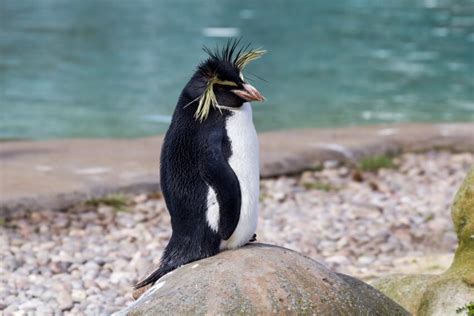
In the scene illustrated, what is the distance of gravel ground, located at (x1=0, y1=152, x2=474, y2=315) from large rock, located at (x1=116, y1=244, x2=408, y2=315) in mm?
1648

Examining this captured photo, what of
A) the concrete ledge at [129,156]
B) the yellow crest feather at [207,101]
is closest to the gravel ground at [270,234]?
the concrete ledge at [129,156]

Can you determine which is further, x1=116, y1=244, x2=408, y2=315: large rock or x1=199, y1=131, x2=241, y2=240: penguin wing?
x1=199, y1=131, x2=241, y2=240: penguin wing

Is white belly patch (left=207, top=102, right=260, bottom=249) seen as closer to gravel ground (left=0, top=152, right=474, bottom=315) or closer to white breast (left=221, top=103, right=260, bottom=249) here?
white breast (left=221, top=103, right=260, bottom=249)

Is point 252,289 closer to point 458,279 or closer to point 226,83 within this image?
point 226,83

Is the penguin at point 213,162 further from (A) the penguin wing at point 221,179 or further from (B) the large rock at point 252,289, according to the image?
(B) the large rock at point 252,289

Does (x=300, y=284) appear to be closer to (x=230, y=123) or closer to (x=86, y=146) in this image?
(x=230, y=123)

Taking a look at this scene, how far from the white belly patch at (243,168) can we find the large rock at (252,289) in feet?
0.32

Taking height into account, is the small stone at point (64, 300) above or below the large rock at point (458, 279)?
below

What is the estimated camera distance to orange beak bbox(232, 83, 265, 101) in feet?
11.1

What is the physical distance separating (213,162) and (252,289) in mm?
498

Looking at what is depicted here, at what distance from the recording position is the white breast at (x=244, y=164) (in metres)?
3.42

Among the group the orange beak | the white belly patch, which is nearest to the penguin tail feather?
the white belly patch

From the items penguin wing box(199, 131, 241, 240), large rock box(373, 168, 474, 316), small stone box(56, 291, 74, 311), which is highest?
penguin wing box(199, 131, 241, 240)

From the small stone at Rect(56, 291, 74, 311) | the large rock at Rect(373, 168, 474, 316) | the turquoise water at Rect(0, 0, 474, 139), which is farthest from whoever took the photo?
the turquoise water at Rect(0, 0, 474, 139)
